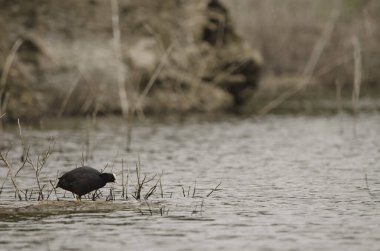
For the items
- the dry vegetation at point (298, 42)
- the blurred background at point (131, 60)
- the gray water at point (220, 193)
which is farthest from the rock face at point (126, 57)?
the dry vegetation at point (298, 42)

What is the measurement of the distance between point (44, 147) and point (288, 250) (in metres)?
13.8

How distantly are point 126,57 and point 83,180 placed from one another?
18.9 metres

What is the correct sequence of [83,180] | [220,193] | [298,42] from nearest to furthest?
[83,180] < [220,193] < [298,42]

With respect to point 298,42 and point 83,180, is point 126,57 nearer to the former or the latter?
point 298,42

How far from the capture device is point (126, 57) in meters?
33.7

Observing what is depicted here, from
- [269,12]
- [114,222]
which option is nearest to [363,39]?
[269,12]

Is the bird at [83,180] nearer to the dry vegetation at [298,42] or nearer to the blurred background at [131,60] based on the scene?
the blurred background at [131,60]

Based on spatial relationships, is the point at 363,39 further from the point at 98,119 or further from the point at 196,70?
the point at 98,119

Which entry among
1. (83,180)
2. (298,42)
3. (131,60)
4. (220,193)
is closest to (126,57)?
(131,60)

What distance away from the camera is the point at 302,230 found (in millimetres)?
13344

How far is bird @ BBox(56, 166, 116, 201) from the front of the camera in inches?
593

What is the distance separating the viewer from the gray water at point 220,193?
12836mm

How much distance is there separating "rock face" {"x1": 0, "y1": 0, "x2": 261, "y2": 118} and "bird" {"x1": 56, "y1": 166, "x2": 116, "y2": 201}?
15331 millimetres

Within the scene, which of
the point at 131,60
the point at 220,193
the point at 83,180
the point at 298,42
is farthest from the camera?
the point at 298,42
